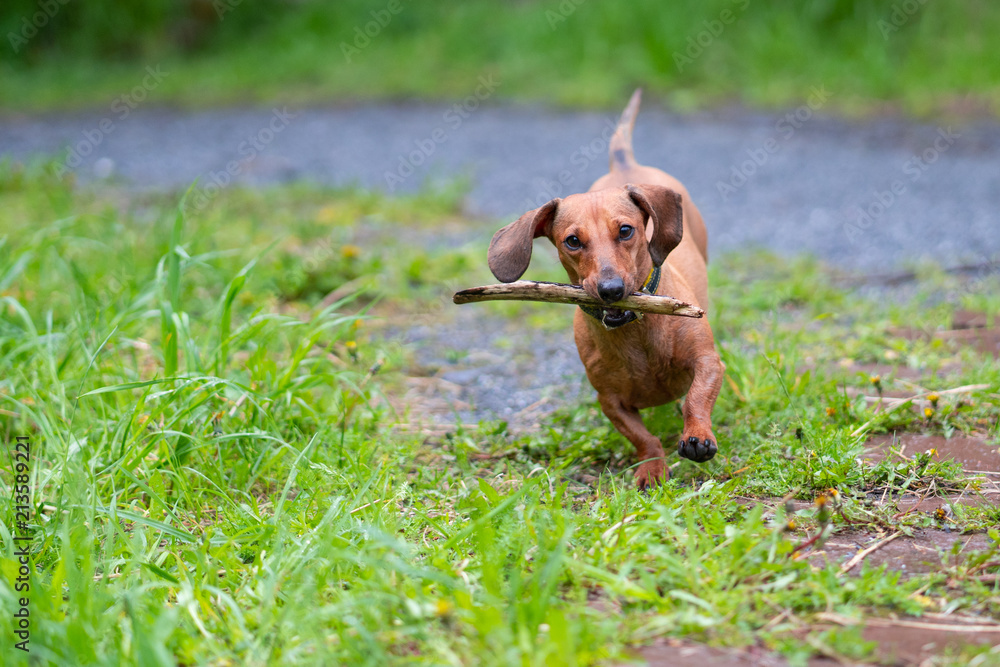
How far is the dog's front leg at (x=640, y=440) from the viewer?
2861 mm

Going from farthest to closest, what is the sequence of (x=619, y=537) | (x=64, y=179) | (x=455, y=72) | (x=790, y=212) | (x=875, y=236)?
(x=455, y=72)
(x=64, y=179)
(x=790, y=212)
(x=875, y=236)
(x=619, y=537)

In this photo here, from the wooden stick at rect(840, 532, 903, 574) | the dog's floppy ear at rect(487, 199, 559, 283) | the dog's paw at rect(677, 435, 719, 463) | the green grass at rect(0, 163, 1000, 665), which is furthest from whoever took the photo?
the dog's floppy ear at rect(487, 199, 559, 283)

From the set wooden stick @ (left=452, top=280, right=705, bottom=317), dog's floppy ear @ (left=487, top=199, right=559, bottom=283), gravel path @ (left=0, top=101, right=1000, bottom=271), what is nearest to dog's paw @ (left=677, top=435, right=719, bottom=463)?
wooden stick @ (left=452, top=280, right=705, bottom=317)

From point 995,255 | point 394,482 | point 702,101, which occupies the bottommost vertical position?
point 394,482

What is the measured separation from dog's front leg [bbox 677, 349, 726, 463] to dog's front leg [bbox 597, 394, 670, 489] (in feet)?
0.33

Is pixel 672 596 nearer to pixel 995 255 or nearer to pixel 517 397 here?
pixel 517 397

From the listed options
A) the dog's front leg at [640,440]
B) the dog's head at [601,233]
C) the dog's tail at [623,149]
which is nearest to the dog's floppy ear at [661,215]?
the dog's head at [601,233]

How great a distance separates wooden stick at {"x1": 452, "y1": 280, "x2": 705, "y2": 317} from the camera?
8.67 feet

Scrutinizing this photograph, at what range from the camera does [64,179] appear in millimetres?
6980

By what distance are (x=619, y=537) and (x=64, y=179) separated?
6080mm

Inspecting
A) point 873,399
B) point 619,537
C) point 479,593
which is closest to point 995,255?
point 873,399

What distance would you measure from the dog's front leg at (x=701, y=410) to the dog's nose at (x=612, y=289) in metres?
0.45

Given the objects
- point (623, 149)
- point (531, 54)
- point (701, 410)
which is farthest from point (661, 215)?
point (531, 54)

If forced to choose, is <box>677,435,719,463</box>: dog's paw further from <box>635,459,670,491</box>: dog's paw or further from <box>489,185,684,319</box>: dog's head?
<box>489,185,684,319</box>: dog's head
